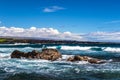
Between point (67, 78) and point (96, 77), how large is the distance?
8.37ft

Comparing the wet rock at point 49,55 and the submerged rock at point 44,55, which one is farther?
the submerged rock at point 44,55

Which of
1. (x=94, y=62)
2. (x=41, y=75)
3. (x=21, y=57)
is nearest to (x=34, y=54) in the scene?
(x=21, y=57)

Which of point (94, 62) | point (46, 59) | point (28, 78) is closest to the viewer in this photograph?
point (28, 78)

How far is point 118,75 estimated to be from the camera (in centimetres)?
2817

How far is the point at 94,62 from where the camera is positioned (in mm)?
40500

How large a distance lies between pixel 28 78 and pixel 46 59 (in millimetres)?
19589

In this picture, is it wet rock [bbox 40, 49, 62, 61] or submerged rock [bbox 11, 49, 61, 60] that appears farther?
submerged rock [bbox 11, 49, 61, 60]

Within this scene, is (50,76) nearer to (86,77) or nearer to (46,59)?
(86,77)

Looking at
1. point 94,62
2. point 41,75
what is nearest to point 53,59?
point 94,62

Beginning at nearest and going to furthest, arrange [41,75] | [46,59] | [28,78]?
[28,78] → [41,75] → [46,59]

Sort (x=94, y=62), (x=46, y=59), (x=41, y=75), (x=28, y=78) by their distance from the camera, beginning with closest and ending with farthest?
1. (x=28, y=78)
2. (x=41, y=75)
3. (x=94, y=62)
4. (x=46, y=59)

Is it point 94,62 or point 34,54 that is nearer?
point 94,62

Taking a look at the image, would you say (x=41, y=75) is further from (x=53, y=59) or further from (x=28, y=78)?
(x=53, y=59)

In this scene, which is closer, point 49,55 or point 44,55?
point 49,55
